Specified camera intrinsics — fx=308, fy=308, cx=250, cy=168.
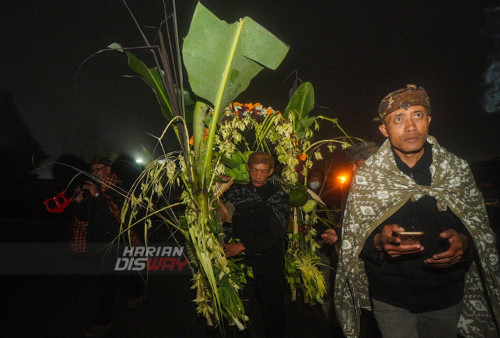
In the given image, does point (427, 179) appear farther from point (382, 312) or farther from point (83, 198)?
point (83, 198)

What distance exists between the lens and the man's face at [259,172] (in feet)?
10.8

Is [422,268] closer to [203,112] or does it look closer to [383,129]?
[383,129]

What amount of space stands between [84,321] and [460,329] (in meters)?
4.89

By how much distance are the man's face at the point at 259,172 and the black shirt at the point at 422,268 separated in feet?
4.40

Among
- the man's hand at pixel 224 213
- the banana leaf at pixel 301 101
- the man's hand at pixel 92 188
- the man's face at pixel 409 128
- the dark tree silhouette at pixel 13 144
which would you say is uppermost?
the dark tree silhouette at pixel 13 144

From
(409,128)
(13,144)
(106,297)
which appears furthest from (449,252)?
(13,144)

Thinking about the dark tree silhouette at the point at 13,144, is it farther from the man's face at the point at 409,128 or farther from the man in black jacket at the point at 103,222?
the man's face at the point at 409,128

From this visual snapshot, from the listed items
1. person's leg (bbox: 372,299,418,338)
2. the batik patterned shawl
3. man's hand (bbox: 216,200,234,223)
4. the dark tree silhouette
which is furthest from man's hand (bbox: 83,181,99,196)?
the dark tree silhouette

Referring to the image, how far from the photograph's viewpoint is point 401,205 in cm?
219

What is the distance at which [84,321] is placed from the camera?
4707 millimetres

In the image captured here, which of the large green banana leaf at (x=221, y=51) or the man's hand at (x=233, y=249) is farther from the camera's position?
the man's hand at (x=233, y=249)

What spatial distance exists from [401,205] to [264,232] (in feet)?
4.71

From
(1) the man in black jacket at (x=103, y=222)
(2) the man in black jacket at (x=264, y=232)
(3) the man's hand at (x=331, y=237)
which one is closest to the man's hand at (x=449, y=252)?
(3) the man's hand at (x=331, y=237)

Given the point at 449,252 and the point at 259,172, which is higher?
the point at 259,172
